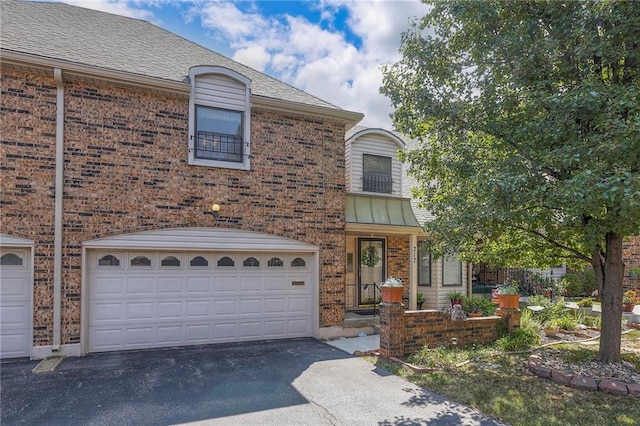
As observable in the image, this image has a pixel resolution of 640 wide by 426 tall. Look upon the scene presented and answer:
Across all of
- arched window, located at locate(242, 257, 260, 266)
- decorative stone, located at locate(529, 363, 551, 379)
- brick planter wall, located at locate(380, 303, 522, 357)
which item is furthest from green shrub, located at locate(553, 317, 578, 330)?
arched window, located at locate(242, 257, 260, 266)

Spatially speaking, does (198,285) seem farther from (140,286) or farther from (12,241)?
(12,241)

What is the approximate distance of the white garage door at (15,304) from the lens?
698 cm

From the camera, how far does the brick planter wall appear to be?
7.11 m

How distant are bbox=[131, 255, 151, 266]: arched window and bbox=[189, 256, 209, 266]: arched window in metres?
0.88

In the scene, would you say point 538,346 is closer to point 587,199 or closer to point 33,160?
point 587,199

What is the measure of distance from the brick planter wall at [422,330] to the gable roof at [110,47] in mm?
5175

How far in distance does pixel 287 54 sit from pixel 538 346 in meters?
9.63

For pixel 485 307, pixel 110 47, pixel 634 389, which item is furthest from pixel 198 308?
pixel 485 307

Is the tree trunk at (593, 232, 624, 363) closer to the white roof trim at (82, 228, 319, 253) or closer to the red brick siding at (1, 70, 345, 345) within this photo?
the red brick siding at (1, 70, 345, 345)

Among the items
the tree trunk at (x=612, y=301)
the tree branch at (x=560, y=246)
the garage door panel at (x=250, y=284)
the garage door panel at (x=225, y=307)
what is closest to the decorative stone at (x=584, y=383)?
the tree trunk at (x=612, y=301)

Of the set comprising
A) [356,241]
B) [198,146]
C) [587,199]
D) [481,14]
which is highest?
[481,14]

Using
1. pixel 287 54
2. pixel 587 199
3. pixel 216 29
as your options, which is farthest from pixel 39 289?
pixel 587 199

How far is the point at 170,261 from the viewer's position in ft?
26.7

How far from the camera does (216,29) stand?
10109mm
